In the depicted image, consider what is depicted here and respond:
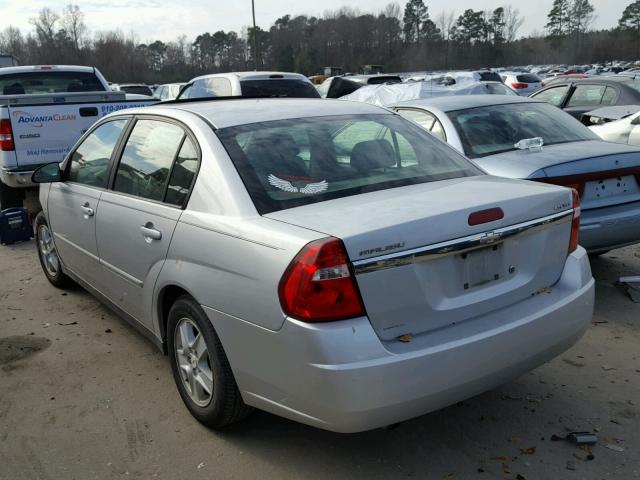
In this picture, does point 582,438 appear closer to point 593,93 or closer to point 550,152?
point 550,152

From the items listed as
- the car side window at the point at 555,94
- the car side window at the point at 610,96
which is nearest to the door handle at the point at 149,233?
the car side window at the point at 555,94

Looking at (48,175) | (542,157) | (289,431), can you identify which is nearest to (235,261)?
(289,431)

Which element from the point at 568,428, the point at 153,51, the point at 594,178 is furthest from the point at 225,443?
the point at 153,51

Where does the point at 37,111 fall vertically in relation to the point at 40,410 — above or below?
above

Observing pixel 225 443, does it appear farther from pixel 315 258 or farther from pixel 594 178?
pixel 594 178

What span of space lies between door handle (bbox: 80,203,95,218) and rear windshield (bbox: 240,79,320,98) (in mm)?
5923

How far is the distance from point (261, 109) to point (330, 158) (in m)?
0.64

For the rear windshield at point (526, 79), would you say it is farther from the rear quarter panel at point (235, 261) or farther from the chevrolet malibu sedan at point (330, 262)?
the rear quarter panel at point (235, 261)

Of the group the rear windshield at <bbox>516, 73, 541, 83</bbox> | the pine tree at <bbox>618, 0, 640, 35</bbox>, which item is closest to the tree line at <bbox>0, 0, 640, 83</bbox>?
Result: the pine tree at <bbox>618, 0, 640, 35</bbox>

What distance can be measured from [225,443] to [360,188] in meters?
1.45

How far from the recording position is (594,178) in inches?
184

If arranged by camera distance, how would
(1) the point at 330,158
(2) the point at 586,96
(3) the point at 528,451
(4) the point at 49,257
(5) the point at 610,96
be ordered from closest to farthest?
(3) the point at 528,451
(1) the point at 330,158
(4) the point at 49,257
(5) the point at 610,96
(2) the point at 586,96

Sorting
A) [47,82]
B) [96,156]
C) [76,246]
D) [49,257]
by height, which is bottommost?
[49,257]

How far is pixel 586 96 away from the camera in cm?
1059
